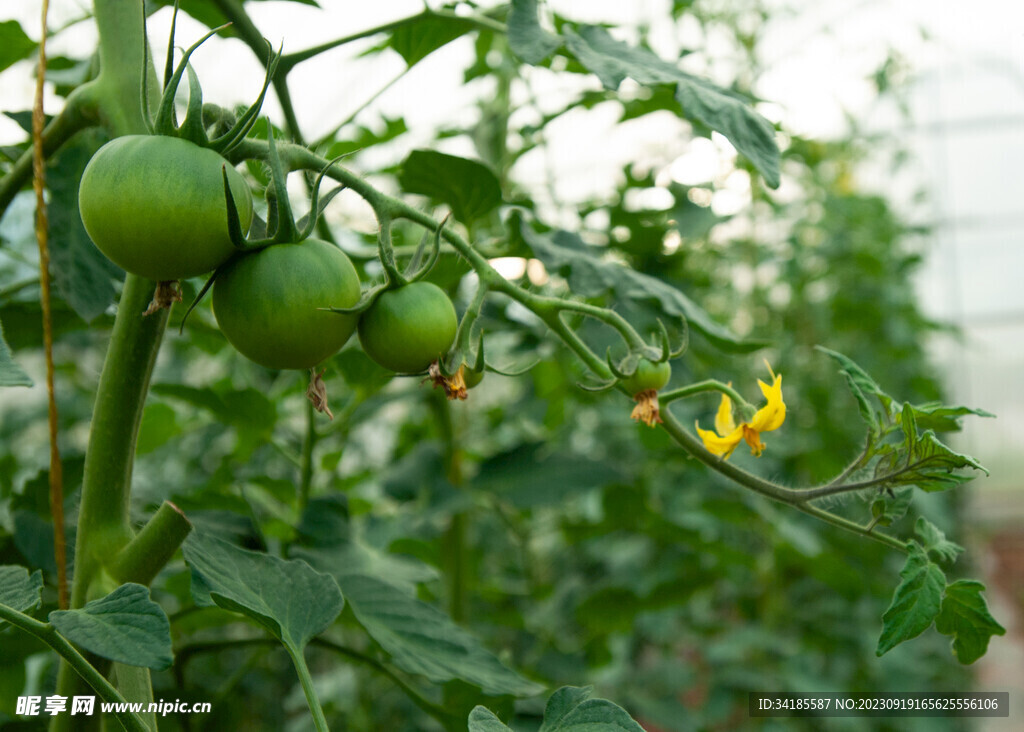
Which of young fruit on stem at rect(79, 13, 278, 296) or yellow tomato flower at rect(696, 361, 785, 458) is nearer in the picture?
young fruit on stem at rect(79, 13, 278, 296)

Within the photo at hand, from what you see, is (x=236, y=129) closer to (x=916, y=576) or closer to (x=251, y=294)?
(x=251, y=294)

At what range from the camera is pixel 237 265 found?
0.38 meters

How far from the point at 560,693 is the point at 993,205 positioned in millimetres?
4662

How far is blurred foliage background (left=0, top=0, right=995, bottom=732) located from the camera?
2.59 ft

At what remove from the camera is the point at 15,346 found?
79 centimetres

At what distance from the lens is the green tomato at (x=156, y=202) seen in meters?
0.34

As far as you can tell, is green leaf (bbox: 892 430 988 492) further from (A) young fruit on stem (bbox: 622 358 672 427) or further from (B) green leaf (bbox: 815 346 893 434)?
(A) young fruit on stem (bbox: 622 358 672 427)

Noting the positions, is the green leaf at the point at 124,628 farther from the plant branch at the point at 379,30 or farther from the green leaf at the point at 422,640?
the plant branch at the point at 379,30

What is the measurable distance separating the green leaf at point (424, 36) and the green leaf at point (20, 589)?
478 millimetres

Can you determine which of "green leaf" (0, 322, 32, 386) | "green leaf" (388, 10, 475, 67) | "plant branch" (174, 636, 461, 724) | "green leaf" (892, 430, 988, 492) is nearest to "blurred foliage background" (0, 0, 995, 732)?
"plant branch" (174, 636, 461, 724)

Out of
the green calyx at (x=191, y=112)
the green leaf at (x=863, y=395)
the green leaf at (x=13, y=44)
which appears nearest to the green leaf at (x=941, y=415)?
the green leaf at (x=863, y=395)

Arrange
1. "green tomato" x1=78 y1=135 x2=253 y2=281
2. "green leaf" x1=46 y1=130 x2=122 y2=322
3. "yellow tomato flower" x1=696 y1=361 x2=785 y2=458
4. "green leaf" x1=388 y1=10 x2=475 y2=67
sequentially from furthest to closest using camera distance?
"green leaf" x1=388 y1=10 x2=475 y2=67 → "green leaf" x1=46 y1=130 x2=122 y2=322 → "yellow tomato flower" x1=696 y1=361 x2=785 y2=458 → "green tomato" x1=78 y1=135 x2=253 y2=281

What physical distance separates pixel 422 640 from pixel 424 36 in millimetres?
492

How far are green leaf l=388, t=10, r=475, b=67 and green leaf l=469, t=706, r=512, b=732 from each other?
1.67 ft
